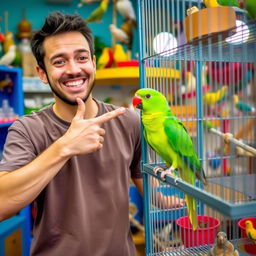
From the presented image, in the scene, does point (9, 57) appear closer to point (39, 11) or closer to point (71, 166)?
point (39, 11)

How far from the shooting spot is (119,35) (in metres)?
2.28

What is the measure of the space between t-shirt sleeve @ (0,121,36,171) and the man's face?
0.14m

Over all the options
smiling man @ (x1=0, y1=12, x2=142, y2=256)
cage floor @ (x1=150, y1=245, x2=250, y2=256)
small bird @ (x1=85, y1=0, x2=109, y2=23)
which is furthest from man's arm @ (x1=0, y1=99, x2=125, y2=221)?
small bird @ (x1=85, y1=0, x2=109, y2=23)

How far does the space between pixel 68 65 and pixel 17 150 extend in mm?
258

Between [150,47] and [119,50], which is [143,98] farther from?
[119,50]

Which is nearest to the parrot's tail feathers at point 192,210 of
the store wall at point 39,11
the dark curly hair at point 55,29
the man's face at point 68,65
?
the man's face at point 68,65

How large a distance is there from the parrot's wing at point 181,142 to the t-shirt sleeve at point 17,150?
357 mm

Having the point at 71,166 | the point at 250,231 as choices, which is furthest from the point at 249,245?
the point at 71,166

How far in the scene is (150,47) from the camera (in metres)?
0.85

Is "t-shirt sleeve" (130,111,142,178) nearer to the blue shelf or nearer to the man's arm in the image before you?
the man's arm

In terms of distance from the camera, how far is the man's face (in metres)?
0.89

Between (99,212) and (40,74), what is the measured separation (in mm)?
439

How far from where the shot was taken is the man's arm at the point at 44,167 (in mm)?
715

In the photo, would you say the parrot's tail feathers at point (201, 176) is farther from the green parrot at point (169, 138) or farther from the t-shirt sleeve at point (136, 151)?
the t-shirt sleeve at point (136, 151)
